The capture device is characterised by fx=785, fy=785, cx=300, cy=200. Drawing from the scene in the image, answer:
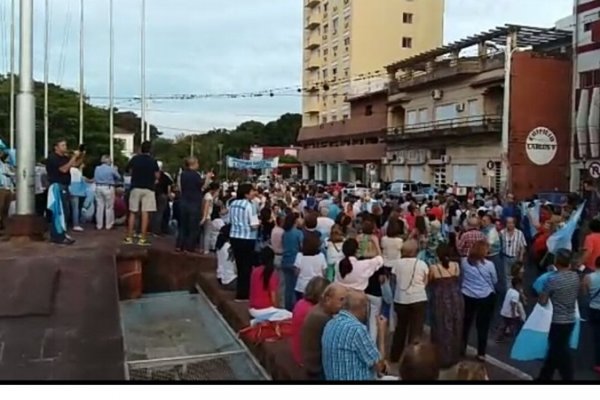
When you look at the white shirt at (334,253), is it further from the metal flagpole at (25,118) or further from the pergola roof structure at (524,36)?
the pergola roof structure at (524,36)

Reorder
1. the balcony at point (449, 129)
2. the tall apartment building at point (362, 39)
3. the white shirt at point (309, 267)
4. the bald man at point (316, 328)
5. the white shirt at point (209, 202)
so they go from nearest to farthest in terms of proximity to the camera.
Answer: the bald man at point (316, 328)
the white shirt at point (309, 267)
the white shirt at point (209, 202)
the balcony at point (449, 129)
the tall apartment building at point (362, 39)

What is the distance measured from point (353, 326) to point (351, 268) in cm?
276

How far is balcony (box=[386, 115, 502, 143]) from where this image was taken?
42.2 metres

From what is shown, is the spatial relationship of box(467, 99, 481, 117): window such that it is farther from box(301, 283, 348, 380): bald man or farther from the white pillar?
box(301, 283, 348, 380): bald man

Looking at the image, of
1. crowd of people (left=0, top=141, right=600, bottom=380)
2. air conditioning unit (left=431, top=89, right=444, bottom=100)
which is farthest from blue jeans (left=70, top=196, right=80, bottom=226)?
air conditioning unit (left=431, top=89, right=444, bottom=100)

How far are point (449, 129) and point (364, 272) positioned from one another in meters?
39.2

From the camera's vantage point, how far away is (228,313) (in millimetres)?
10453

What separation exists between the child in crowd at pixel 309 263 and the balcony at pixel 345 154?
48.5m

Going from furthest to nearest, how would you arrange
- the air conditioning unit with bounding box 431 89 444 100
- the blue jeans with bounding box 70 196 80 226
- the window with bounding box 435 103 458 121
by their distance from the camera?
the air conditioning unit with bounding box 431 89 444 100, the window with bounding box 435 103 458 121, the blue jeans with bounding box 70 196 80 226

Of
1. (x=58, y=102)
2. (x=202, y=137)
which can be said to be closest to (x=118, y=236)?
(x=58, y=102)

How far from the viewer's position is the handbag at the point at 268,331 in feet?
27.6

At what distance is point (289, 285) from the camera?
10.3m

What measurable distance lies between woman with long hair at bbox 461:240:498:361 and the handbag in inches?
78.1

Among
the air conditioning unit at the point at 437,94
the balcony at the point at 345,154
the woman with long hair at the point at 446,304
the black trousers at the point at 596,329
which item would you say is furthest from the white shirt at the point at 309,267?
the balcony at the point at 345,154
